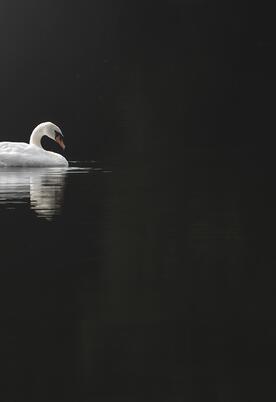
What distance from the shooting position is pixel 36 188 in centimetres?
1499

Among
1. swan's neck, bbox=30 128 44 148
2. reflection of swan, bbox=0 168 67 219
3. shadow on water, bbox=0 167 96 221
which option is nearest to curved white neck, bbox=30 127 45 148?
swan's neck, bbox=30 128 44 148

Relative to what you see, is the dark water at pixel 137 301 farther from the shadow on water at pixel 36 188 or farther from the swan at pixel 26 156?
the swan at pixel 26 156

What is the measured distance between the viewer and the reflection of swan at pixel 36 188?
40.7 feet

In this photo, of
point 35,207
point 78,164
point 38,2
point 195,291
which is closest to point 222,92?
point 38,2

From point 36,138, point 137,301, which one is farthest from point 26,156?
point 137,301

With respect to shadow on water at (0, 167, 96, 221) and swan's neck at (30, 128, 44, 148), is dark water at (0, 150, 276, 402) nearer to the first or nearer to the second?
shadow on water at (0, 167, 96, 221)

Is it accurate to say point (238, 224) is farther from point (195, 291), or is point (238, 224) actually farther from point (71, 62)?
point (71, 62)

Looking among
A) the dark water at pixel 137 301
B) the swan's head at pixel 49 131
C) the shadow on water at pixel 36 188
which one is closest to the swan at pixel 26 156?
the shadow on water at pixel 36 188

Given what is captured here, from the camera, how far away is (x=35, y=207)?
12.2 m

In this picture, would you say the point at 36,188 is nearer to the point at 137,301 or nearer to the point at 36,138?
the point at 36,138

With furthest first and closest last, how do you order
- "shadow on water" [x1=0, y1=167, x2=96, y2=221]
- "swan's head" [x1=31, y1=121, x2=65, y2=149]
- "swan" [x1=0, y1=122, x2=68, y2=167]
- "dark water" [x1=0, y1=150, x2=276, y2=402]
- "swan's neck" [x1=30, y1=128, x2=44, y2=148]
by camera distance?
"swan's head" [x1=31, y1=121, x2=65, y2=149] < "swan's neck" [x1=30, y1=128, x2=44, y2=148] < "swan" [x1=0, y1=122, x2=68, y2=167] < "shadow on water" [x1=0, y1=167, x2=96, y2=221] < "dark water" [x1=0, y1=150, x2=276, y2=402]

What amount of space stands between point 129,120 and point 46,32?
68.6 ft

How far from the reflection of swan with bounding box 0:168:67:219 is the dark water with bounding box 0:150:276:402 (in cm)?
10

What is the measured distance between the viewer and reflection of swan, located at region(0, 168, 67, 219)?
12.4m
